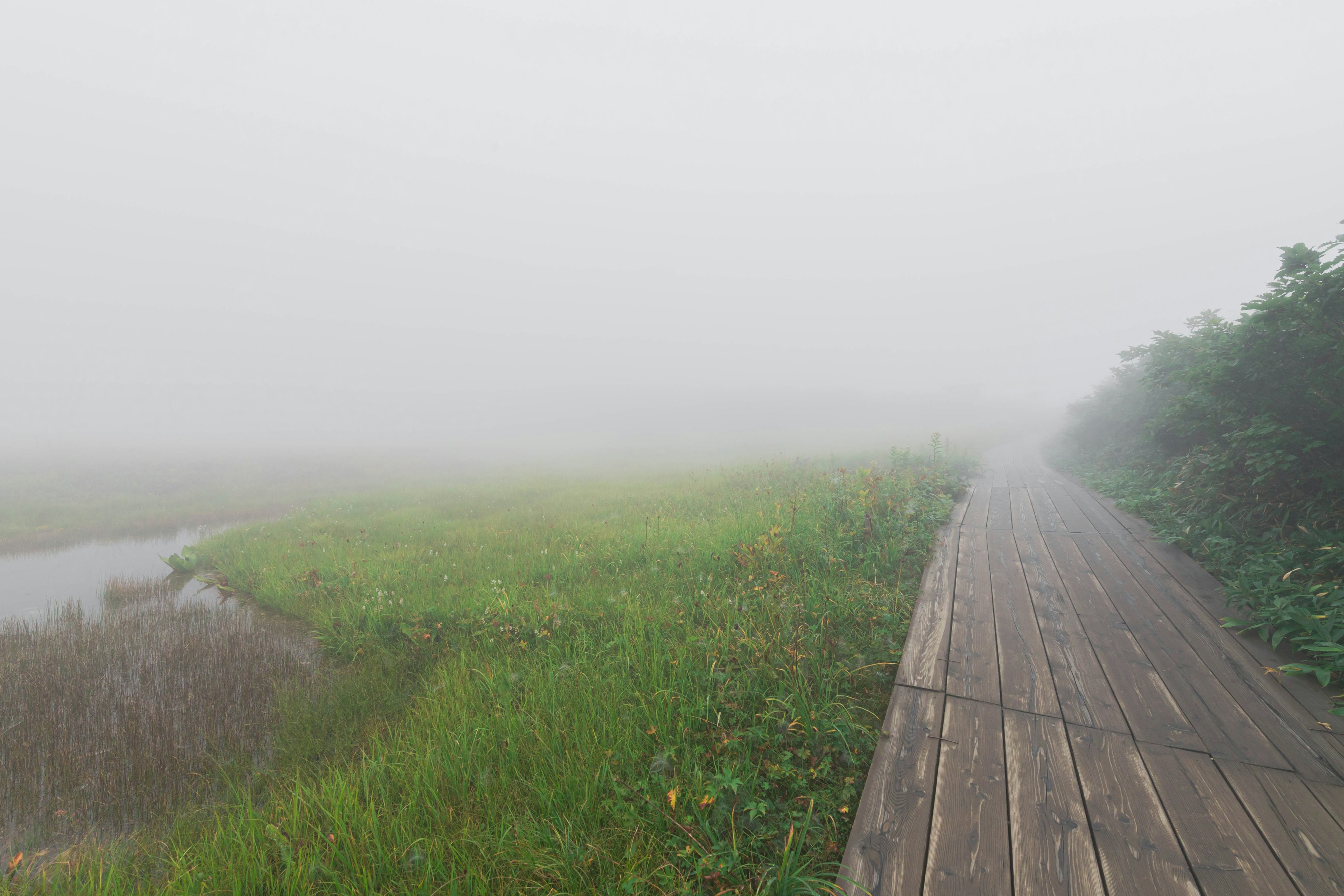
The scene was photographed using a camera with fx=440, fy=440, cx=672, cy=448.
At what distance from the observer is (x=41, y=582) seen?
30.6 ft

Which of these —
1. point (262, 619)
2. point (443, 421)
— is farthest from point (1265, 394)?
point (443, 421)

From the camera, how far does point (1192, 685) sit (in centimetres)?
319

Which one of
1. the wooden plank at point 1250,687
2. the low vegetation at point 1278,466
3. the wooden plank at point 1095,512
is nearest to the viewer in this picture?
the wooden plank at point 1250,687

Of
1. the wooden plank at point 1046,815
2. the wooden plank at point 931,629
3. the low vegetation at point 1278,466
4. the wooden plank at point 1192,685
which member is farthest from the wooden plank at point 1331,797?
the wooden plank at point 931,629

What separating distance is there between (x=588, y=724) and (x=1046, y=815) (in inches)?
99.2

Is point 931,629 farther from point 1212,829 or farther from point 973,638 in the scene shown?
point 1212,829

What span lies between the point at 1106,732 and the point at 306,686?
667cm

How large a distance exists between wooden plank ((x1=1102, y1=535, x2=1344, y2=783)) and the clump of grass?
715 centimetres

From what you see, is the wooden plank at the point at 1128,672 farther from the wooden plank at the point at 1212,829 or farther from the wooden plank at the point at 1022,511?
the wooden plank at the point at 1022,511

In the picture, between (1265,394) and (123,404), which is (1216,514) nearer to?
(1265,394)

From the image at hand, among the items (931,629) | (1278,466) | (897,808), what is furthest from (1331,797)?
(1278,466)

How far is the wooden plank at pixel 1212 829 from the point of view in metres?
1.83

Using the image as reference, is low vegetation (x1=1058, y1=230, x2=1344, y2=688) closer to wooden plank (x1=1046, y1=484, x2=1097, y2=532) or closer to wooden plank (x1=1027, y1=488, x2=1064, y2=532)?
wooden plank (x1=1046, y1=484, x2=1097, y2=532)

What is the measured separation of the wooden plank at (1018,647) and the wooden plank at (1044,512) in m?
2.30
